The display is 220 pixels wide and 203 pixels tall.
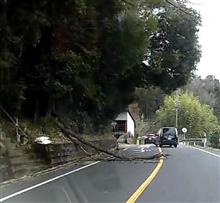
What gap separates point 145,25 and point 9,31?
45.5 feet

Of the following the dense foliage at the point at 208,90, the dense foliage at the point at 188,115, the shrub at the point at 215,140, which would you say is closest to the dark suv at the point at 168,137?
the shrub at the point at 215,140

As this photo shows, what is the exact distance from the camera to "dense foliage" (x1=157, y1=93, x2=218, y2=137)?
10462 cm

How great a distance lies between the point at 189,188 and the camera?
630 inches

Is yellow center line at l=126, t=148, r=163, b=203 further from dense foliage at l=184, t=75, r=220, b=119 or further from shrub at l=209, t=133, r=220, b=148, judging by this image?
dense foliage at l=184, t=75, r=220, b=119

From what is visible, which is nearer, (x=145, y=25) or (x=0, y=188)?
(x=0, y=188)

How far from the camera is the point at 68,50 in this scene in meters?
27.8

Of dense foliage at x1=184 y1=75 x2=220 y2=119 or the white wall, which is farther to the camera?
dense foliage at x1=184 y1=75 x2=220 y2=119

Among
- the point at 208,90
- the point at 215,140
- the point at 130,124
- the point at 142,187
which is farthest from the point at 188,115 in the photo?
the point at 142,187

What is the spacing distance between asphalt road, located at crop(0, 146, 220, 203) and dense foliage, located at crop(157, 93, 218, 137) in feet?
272

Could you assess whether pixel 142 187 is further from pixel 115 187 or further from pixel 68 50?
pixel 68 50

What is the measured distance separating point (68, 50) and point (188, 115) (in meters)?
81.0

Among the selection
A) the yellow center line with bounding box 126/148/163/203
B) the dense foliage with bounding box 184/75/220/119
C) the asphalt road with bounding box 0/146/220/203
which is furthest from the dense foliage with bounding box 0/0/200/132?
the dense foliage with bounding box 184/75/220/119

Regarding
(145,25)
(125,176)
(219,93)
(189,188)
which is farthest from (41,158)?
(219,93)

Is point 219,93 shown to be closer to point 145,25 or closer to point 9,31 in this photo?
point 145,25
